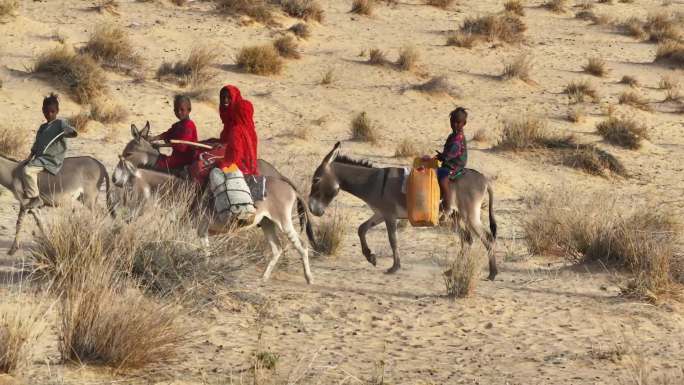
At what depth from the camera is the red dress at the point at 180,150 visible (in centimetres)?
1022

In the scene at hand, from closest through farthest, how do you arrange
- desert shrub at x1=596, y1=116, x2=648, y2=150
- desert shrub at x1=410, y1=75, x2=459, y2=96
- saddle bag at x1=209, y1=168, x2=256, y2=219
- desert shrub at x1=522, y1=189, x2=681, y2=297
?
1. saddle bag at x1=209, y1=168, x2=256, y2=219
2. desert shrub at x1=522, y1=189, x2=681, y2=297
3. desert shrub at x1=596, y1=116, x2=648, y2=150
4. desert shrub at x1=410, y1=75, x2=459, y2=96

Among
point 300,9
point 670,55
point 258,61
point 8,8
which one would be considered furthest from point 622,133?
point 8,8

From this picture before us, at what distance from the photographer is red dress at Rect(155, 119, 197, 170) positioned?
33.5ft

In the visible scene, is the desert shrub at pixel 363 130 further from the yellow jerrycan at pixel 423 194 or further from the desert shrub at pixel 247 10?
the yellow jerrycan at pixel 423 194

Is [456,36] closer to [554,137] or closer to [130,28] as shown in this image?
[554,137]

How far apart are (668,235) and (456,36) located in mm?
16390

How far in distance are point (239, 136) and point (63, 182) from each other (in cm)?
231

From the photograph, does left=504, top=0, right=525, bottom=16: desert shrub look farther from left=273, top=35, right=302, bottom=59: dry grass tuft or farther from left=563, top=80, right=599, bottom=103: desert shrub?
left=273, top=35, right=302, bottom=59: dry grass tuft

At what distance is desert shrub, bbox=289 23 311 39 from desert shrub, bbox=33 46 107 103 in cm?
709

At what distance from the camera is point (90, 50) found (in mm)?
21328

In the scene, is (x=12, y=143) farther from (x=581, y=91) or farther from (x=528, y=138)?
(x=581, y=91)

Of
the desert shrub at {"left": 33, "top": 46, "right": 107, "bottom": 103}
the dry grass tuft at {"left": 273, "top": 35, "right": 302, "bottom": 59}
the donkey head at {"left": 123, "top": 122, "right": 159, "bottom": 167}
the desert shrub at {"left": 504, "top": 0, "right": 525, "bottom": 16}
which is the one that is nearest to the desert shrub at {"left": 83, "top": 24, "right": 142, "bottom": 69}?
the desert shrub at {"left": 33, "top": 46, "right": 107, "bottom": 103}

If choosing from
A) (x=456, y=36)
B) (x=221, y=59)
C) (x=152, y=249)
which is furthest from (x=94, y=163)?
(x=456, y=36)

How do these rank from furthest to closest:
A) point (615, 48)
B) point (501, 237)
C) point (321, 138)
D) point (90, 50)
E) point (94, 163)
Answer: point (615, 48), point (90, 50), point (321, 138), point (501, 237), point (94, 163)
